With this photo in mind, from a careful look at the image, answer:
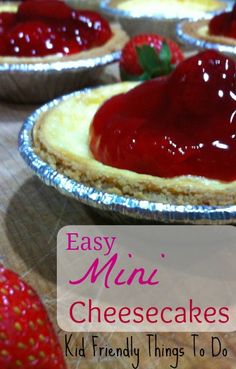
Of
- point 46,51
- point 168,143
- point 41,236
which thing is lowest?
point 41,236

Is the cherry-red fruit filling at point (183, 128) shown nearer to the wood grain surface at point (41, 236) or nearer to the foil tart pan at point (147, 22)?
the wood grain surface at point (41, 236)

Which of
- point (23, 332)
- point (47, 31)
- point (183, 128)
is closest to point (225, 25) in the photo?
point (47, 31)

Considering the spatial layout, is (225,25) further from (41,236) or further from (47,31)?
(41,236)

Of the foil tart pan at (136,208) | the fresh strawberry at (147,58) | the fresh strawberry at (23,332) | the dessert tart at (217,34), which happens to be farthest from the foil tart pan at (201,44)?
the fresh strawberry at (23,332)

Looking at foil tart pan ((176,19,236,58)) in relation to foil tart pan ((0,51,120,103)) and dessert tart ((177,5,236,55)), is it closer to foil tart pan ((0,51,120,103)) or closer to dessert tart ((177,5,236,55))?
dessert tart ((177,5,236,55))

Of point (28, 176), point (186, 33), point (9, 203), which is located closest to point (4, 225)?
point (9, 203)

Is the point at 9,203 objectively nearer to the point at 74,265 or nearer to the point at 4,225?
the point at 4,225
